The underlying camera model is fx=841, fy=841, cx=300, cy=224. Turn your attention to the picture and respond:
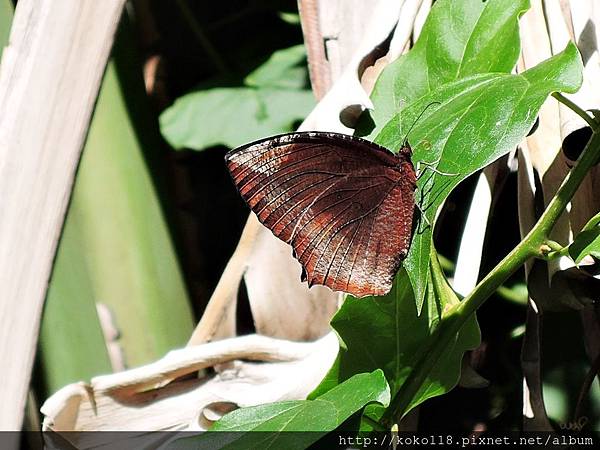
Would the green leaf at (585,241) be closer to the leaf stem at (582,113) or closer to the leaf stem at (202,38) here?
the leaf stem at (582,113)

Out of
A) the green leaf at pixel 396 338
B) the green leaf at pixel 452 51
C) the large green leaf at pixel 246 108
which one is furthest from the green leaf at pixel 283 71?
the green leaf at pixel 396 338

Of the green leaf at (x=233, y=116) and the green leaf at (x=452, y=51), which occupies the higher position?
the green leaf at (x=452, y=51)

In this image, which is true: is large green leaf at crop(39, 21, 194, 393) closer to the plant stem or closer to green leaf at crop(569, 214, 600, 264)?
the plant stem

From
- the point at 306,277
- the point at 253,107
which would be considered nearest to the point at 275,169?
the point at 306,277

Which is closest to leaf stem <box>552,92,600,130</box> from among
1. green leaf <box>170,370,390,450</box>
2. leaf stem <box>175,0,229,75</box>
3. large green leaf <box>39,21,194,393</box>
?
green leaf <box>170,370,390,450</box>

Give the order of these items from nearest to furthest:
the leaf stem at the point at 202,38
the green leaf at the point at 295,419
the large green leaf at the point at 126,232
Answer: the green leaf at the point at 295,419 → the large green leaf at the point at 126,232 → the leaf stem at the point at 202,38

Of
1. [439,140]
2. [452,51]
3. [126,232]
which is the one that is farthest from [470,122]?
[126,232]
